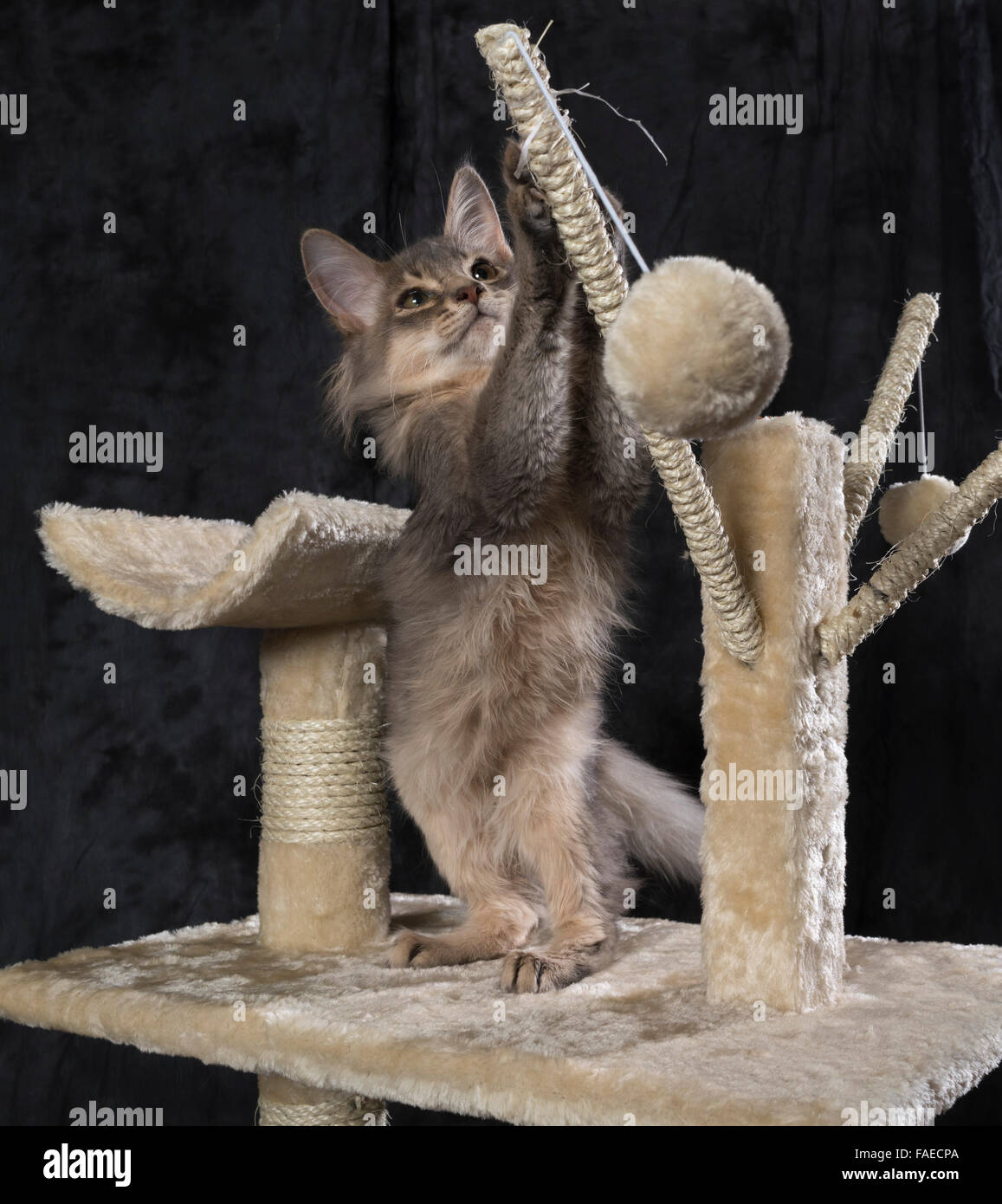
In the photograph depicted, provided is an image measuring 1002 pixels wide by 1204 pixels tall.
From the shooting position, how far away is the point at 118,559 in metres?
1.69

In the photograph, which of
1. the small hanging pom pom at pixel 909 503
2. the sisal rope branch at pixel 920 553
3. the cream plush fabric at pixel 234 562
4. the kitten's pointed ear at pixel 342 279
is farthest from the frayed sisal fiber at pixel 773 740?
the kitten's pointed ear at pixel 342 279

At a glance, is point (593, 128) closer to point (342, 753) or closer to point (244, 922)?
point (342, 753)

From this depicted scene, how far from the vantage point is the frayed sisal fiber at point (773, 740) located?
1.33 meters

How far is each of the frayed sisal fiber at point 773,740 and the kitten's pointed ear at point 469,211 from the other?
0.68 metres

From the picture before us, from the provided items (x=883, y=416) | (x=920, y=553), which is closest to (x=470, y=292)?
(x=883, y=416)

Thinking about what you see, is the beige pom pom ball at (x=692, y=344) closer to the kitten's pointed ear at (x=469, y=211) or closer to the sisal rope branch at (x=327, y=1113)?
the kitten's pointed ear at (x=469, y=211)

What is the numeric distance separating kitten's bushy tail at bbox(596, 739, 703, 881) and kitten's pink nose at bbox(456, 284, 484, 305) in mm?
650

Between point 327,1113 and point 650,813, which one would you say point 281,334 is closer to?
point 650,813

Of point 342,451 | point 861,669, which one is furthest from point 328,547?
point 861,669

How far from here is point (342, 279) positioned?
1.82 m

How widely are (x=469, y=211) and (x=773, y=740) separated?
0.99m

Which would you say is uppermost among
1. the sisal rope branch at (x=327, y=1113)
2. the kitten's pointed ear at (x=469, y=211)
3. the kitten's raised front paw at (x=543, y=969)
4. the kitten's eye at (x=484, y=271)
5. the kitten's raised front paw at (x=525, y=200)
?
the kitten's pointed ear at (x=469, y=211)

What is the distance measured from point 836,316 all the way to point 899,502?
32.4 inches

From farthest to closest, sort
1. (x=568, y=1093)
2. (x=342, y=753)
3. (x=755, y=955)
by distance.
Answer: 1. (x=342, y=753)
2. (x=755, y=955)
3. (x=568, y=1093)
